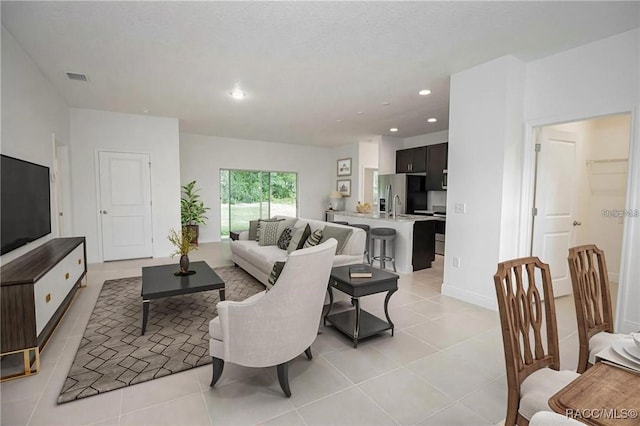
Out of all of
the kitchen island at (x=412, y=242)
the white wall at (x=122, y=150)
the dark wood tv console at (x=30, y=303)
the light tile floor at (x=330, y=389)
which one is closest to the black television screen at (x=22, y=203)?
the dark wood tv console at (x=30, y=303)

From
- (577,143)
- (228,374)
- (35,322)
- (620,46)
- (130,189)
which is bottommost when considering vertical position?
(228,374)

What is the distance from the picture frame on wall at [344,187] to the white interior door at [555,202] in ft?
19.0

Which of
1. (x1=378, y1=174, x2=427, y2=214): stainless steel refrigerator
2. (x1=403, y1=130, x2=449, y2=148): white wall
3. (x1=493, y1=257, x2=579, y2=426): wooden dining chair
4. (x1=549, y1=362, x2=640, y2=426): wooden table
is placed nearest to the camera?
(x1=549, y1=362, x2=640, y2=426): wooden table

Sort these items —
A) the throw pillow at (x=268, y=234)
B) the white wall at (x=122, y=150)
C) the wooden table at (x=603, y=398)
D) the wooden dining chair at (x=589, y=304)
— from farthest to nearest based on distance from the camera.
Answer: the white wall at (x=122, y=150) < the throw pillow at (x=268, y=234) < the wooden dining chair at (x=589, y=304) < the wooden table at (x=603, y=398)

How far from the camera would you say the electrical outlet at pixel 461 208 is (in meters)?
3.82

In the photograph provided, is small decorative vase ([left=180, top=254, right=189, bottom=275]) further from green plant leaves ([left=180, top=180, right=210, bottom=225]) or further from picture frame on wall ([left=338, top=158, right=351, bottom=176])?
picture frame on wall ([left=338, top=158, right=351, bottom=176])

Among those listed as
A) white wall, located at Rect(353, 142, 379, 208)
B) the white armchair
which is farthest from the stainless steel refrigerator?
the white armchair

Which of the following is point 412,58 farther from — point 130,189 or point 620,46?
point 130,189

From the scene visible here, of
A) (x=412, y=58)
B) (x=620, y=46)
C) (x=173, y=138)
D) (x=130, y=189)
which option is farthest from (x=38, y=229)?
(x=620, y=46)

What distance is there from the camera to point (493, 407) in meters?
1.96

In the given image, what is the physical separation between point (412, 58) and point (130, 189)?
17.2ft

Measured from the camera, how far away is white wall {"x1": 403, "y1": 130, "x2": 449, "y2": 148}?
7.16 metres

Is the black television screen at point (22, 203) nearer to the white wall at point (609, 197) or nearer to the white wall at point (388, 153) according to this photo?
the white wall at point (388, 153)

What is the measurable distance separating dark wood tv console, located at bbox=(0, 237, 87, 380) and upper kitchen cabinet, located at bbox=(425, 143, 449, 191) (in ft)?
21.0
